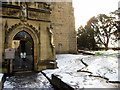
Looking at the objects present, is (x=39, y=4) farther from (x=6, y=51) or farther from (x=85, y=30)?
(x=85, y=30)

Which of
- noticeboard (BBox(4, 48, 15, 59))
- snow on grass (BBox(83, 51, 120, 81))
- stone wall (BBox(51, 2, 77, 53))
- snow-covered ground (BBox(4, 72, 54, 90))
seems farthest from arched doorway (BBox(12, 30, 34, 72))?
stone wall (BBox(51, 2, 77, 53))

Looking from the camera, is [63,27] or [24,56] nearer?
[24,56]

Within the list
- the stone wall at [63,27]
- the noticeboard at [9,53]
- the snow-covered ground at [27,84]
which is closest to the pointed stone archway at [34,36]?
the noticeboard at [9,53]

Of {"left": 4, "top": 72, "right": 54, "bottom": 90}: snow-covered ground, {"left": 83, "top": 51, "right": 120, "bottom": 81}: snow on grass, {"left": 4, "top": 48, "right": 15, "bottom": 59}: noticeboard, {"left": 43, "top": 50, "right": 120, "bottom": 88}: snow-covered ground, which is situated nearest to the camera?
{"left": 43, "top": 50, "right": 120, "bottom": 88}: snow-covered ground

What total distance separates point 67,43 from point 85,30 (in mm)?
13089

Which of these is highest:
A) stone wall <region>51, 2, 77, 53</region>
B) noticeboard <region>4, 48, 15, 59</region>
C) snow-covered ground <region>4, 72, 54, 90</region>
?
stone wall <region>51, 2, 77, 53</region>

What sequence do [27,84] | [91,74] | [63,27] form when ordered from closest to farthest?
1. [91,74]
2. [27,84]
3. [63,27]

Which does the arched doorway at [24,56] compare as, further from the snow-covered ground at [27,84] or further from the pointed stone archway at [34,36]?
the snow-covered ground at [27,84]

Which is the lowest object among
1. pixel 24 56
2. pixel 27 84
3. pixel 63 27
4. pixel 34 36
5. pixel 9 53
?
pixel 27 84

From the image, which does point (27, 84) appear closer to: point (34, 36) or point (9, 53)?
point (9, 53)

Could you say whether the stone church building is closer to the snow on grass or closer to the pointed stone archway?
the pointed stone archway

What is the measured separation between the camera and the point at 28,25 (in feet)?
27.7

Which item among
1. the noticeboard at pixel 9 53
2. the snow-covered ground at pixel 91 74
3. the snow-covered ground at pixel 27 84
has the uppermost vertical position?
the noticeboard at pixel 9 53

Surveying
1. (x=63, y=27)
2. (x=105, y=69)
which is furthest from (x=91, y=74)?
(x=63, y=27)
